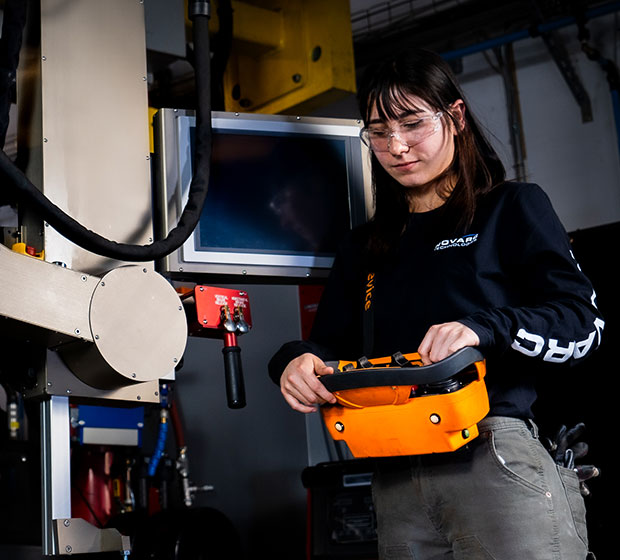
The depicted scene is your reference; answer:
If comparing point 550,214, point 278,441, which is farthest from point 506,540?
point 278,441

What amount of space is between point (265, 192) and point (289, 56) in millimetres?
1318

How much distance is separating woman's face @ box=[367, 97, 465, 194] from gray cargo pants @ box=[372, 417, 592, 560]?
512 millimetres

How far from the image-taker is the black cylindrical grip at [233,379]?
173 cm

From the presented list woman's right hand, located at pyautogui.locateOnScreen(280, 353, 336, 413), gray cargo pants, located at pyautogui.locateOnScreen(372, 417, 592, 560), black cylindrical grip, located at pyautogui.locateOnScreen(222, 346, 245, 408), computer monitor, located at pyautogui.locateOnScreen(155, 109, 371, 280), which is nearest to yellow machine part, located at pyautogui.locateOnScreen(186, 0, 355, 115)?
computer monitor, located at pyautogui.locateOnScreen(155, 109, 371, 280)

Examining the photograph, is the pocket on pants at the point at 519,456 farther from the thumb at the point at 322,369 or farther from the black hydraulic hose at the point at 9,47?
the black hydraulic hose at the point at 9,47

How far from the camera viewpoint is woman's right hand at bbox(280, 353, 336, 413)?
1.41 metres

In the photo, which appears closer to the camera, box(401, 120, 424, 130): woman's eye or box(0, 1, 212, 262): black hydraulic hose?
box(0, 1, 212, 262): black hydraulic hose

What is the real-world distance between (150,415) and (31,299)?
2.34 metres

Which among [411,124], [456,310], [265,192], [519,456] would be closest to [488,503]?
[519,456]

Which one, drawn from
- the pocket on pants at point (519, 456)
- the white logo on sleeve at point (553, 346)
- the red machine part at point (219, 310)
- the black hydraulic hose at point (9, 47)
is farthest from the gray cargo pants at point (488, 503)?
the black hydraulic hose at point (9, 47)

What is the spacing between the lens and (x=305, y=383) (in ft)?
4.71

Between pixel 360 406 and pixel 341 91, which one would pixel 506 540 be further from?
pixel 341 91

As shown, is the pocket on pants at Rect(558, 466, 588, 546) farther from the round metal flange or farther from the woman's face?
the round metal flange

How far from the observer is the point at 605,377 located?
3094 mm
